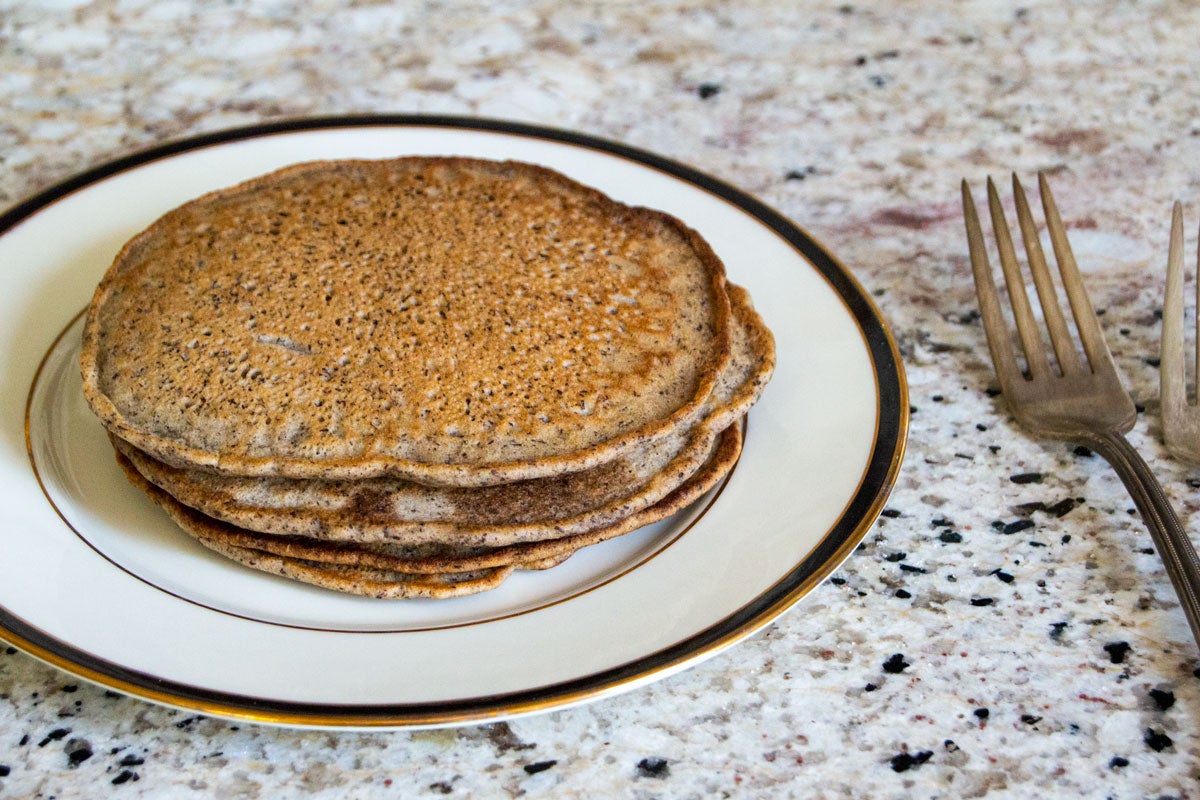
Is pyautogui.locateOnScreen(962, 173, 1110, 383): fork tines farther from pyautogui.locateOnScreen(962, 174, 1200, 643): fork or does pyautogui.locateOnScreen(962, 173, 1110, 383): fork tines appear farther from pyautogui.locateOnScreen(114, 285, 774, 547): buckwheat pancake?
pyautogui.locateOnScreen(114, 285, 774, 547): buckwheat pancake

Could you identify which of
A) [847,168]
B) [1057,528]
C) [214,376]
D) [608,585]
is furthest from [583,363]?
[847,168]

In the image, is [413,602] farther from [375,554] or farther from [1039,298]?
[1039,298]

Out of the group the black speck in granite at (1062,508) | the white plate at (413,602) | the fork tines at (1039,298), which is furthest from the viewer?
the fork tines at (1039,298)

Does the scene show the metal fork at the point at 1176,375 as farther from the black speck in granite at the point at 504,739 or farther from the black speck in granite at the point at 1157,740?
the black speck in granite at the point at 504,739

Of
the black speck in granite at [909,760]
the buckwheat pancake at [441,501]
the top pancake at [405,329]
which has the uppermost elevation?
the top pancake at [405,329]

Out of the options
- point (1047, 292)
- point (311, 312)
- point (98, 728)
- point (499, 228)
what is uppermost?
point (1047, 292)

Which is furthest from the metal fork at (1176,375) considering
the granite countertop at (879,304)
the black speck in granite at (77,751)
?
the black speck in granite at (77,751)

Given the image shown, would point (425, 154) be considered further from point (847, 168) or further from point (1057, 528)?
point (1057, 528)
